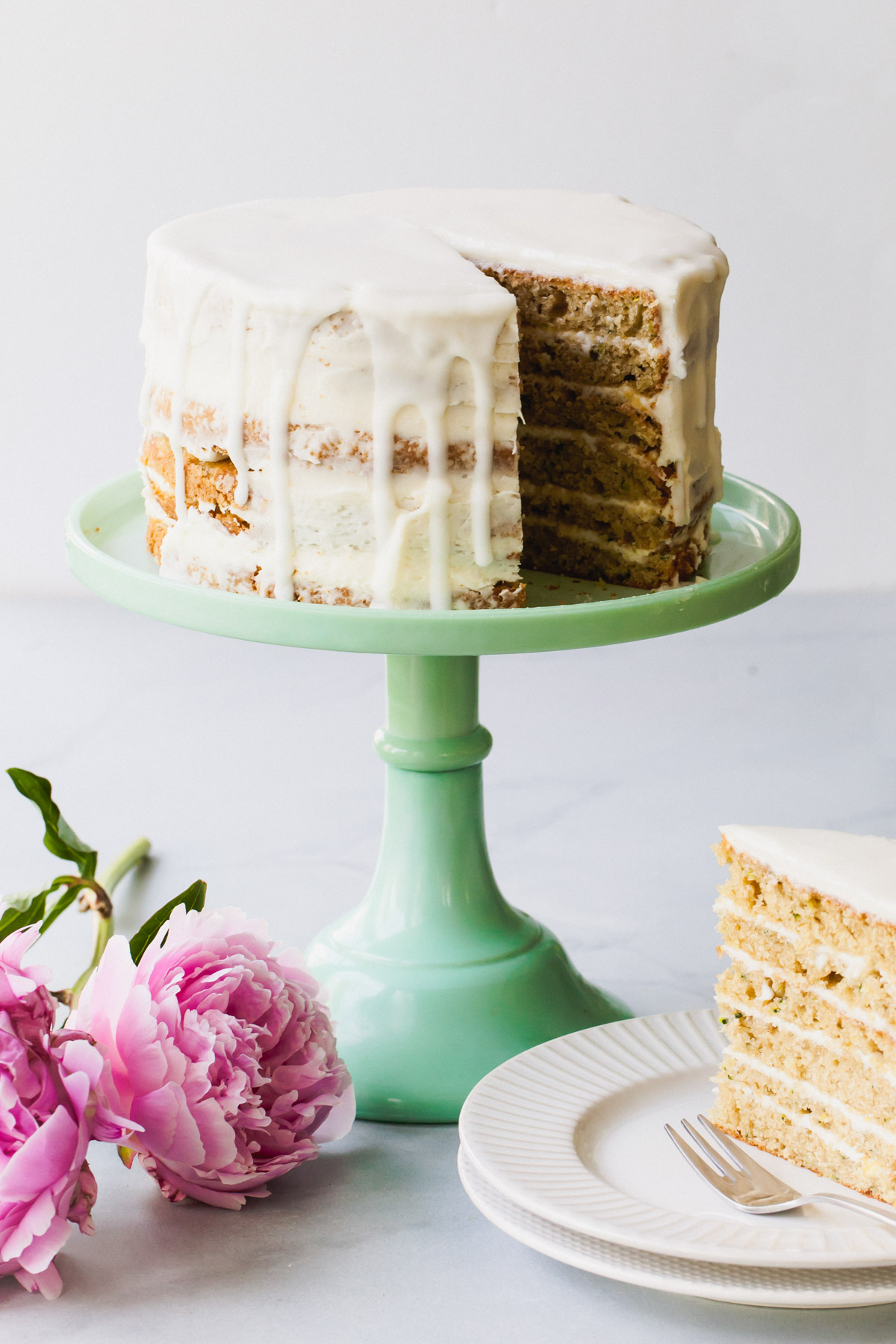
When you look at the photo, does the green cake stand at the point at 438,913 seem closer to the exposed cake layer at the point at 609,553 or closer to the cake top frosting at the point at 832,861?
the exposed cake layer at the point at 609,553

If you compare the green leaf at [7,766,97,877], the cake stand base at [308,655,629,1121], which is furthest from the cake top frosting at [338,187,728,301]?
the green leaf at [7,766,97,877]

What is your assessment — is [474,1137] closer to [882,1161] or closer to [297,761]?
[882,1161]

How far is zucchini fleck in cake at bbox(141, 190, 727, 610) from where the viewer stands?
1547 millimetres

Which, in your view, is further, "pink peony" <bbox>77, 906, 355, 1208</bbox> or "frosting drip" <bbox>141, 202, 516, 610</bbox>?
"frosting drip" <bbox>141, 202, 516, 610</bbox>

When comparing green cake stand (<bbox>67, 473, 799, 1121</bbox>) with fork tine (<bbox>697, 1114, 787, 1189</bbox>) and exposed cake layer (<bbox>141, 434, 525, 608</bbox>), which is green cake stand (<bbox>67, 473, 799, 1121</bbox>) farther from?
fork tine (<bbox>697, 1114, 787, 1189</bbox>)

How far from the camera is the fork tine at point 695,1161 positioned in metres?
1.43

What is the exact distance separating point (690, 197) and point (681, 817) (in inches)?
61.7

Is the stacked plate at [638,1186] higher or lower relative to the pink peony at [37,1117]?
lower

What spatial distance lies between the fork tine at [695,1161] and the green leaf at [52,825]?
0.72m

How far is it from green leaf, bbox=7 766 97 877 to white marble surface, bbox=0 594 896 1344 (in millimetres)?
237

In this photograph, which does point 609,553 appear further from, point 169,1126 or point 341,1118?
point 169,1126

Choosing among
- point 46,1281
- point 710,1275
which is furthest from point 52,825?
point 710,1275

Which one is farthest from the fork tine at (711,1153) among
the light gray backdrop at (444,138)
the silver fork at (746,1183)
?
the light gray backdrop at (444,138)

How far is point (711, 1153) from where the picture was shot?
148cm
